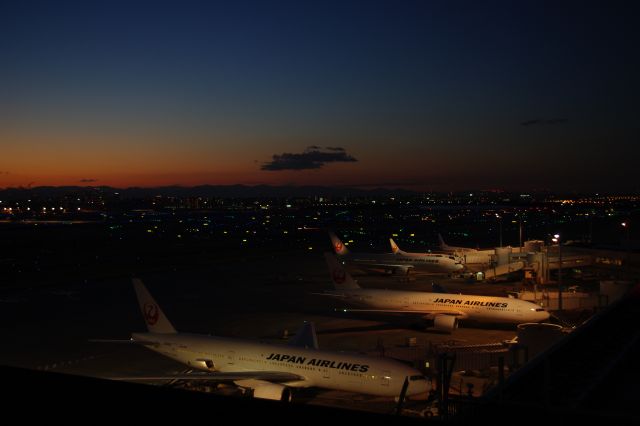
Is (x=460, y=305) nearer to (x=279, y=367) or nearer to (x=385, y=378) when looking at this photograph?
(x=385, y=378)

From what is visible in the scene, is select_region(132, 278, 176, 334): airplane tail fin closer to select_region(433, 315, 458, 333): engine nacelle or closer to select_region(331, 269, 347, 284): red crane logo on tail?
select_region(331, 269, 347, 284): red crane logo on tail

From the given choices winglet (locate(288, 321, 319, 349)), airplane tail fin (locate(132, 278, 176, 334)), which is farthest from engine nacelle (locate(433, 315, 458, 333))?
airplane tail fin (locate(132, 278, 176, 334))

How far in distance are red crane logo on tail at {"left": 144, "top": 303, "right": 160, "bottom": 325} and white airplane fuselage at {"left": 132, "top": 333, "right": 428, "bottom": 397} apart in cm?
80

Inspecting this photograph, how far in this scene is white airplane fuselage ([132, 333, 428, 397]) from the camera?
83.6ft

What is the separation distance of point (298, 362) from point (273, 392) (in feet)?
6.59

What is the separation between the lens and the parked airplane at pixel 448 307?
41.0 meters

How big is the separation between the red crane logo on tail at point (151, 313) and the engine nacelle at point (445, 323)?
20093 mm

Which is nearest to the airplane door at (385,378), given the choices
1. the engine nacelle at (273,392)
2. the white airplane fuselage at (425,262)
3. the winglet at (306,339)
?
the engine nacelle at (273,392)

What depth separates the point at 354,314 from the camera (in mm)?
48281

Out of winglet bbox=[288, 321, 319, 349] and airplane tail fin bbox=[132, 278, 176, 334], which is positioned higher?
airplane tail fin bbox=[132, 278, 176, 334]

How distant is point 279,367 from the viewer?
2691cm

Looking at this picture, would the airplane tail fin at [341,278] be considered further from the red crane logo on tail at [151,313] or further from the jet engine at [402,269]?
the jet engine at [402,269]

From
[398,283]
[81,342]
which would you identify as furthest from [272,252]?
[81,342]

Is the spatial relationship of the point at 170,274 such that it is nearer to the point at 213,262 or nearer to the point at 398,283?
the point at 213,262
